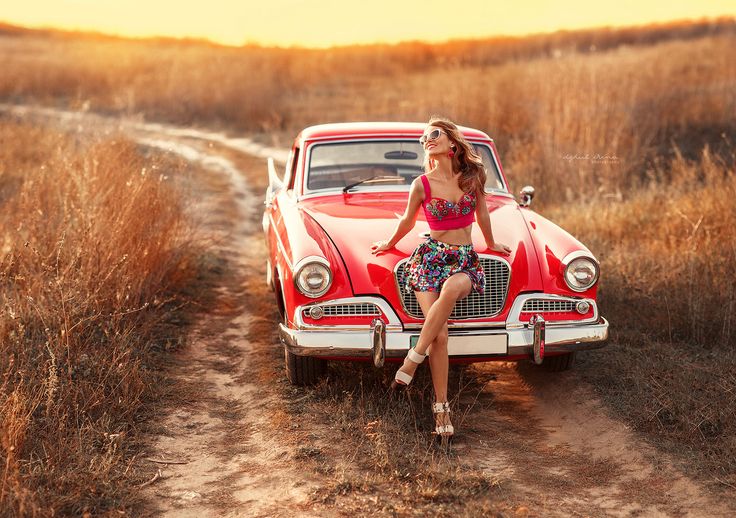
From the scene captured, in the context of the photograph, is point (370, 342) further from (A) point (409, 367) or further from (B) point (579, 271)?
(B) point (579, 271)

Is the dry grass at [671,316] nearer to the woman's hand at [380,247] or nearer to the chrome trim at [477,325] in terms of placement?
the chrome trim at [477,325]

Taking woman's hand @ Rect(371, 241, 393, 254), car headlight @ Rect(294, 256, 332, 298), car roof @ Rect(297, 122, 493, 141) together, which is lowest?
car headlight @ Rect(294, 256, 332, 298)

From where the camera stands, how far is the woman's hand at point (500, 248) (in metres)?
4.55

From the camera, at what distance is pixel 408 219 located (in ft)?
14.0

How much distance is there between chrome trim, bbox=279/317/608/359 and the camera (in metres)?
4.32

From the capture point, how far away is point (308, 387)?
486 centimetres

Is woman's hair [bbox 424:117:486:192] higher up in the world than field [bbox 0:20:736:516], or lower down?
higher up

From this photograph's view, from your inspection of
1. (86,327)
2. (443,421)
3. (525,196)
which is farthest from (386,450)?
(525,196)

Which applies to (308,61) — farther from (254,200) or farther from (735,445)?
(735,445)

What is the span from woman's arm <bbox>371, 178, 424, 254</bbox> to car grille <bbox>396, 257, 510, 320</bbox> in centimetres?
14

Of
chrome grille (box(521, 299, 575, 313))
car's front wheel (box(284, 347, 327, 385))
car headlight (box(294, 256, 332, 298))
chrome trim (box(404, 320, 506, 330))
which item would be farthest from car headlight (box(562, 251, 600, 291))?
car's front wheel (box(284, 347, 327, 385))

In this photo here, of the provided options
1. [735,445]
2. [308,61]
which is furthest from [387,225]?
[308,61]

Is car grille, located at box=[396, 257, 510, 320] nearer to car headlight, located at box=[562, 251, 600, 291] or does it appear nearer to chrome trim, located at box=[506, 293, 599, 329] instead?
chrome trim, located at box=[506, 293, 599, 329]

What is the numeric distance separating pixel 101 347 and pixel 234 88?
15.1m
